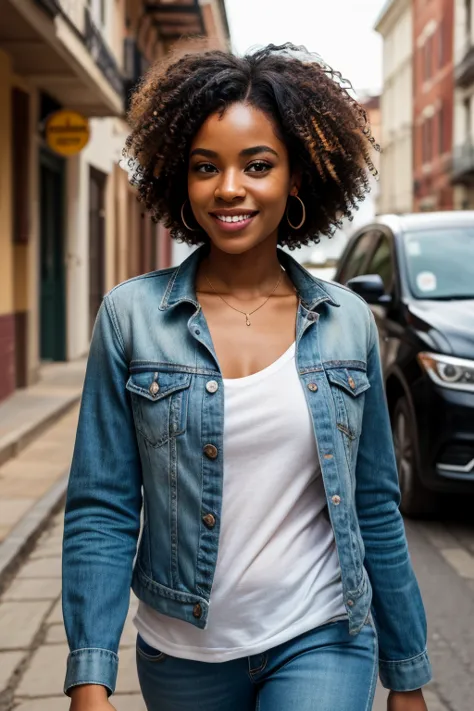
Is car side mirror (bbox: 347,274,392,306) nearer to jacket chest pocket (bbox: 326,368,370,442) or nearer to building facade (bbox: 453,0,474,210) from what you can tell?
jacket chest pocket (bbox: 326,368,370,442)

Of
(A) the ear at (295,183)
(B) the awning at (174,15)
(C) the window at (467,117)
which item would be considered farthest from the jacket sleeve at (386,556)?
(C) the window at (467,117)

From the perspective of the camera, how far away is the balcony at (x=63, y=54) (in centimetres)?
1009

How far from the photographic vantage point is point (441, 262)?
668cm

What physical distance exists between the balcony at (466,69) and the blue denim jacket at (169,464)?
37.9 m

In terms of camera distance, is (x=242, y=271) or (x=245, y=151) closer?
(x=245, y=151)

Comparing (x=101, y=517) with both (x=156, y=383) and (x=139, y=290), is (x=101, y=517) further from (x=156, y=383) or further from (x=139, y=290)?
(x=139, y=290)

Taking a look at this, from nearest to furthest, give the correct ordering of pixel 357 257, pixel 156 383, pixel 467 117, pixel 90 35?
1. pixel 156 383
2. pixel 357 257
3. pixel 90 35
4. pixel 467 117

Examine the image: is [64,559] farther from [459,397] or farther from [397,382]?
[397,382]

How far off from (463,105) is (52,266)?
29554 mm

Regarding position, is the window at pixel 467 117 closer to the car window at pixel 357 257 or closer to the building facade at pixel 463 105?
the building facade at pixel 463 105

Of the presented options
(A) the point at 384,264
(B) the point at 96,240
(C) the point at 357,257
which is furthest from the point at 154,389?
(B) the point at 96,240

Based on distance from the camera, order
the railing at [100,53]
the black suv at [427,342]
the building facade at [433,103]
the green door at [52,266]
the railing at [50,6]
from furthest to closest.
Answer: the building facade at [433,103]
the green door at [52,266]
the railing at [100,53]
the railing at [50,6]
the black suv at [427,342]

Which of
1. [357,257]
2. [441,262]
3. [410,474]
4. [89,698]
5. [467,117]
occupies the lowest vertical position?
[410,474]

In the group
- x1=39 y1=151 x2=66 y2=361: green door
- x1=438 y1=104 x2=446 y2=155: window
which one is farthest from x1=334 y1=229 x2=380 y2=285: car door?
x1=438 y1=104 x2=446 y2=155: window
